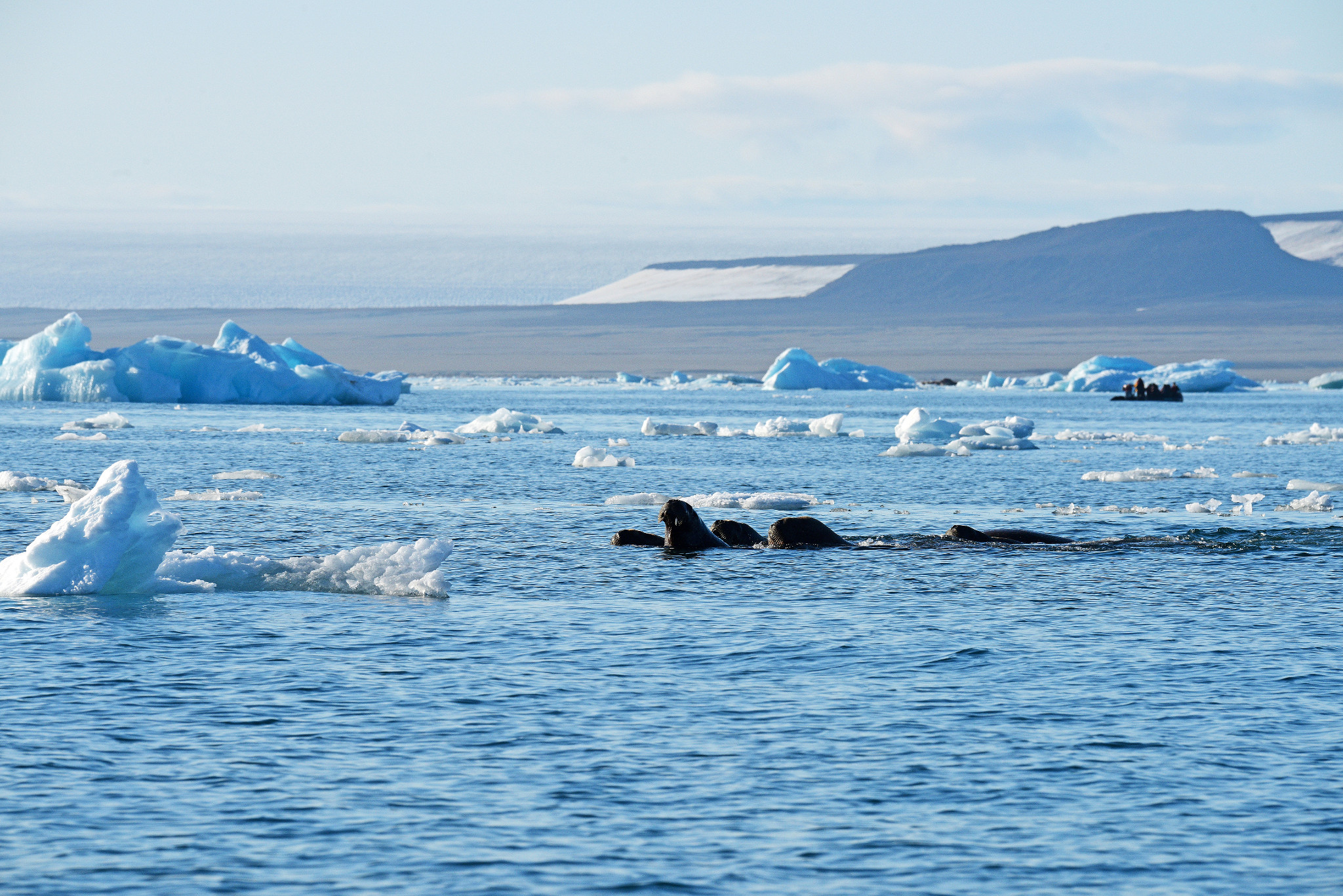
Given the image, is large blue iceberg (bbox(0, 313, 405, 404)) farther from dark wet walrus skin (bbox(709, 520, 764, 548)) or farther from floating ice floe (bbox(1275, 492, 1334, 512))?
floating ice floe (bbox(1275, 492, 1334, 512))

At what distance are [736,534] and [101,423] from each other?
34761 millimetres

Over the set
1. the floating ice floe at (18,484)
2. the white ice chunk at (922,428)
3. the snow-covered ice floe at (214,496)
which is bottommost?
the snow-covered ice floe at (214,496)

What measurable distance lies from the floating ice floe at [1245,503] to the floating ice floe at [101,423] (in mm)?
35585

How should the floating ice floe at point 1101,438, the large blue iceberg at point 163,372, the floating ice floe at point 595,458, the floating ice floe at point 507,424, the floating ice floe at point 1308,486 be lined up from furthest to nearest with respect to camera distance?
1. the large blue iceberg at point 163,372
2. the floating ice floe at point 507,424
3. the floating ice floe at point 1101,438
4. the floating ice floe at point 595,458
5. the floating ice floe at point 1308,486

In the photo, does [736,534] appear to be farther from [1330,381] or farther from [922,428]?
[1330,381]

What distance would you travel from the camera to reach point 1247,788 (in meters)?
9.39

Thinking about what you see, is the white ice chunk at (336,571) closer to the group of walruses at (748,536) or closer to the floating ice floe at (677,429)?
the group of walruses at (748,536)

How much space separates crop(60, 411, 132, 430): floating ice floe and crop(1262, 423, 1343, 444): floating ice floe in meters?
37.3

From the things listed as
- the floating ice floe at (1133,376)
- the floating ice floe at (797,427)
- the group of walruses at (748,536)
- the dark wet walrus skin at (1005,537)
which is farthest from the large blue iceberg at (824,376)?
the group of walruses at (748,536)

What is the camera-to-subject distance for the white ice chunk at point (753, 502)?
26359mm

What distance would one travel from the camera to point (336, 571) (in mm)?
16984

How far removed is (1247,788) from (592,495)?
22.4 meters

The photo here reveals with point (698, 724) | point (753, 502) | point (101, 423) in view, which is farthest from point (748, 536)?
point (101, 423)

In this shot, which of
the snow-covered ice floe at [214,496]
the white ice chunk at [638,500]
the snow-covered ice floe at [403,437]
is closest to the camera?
the snow-covered ice floe at [214,496]
